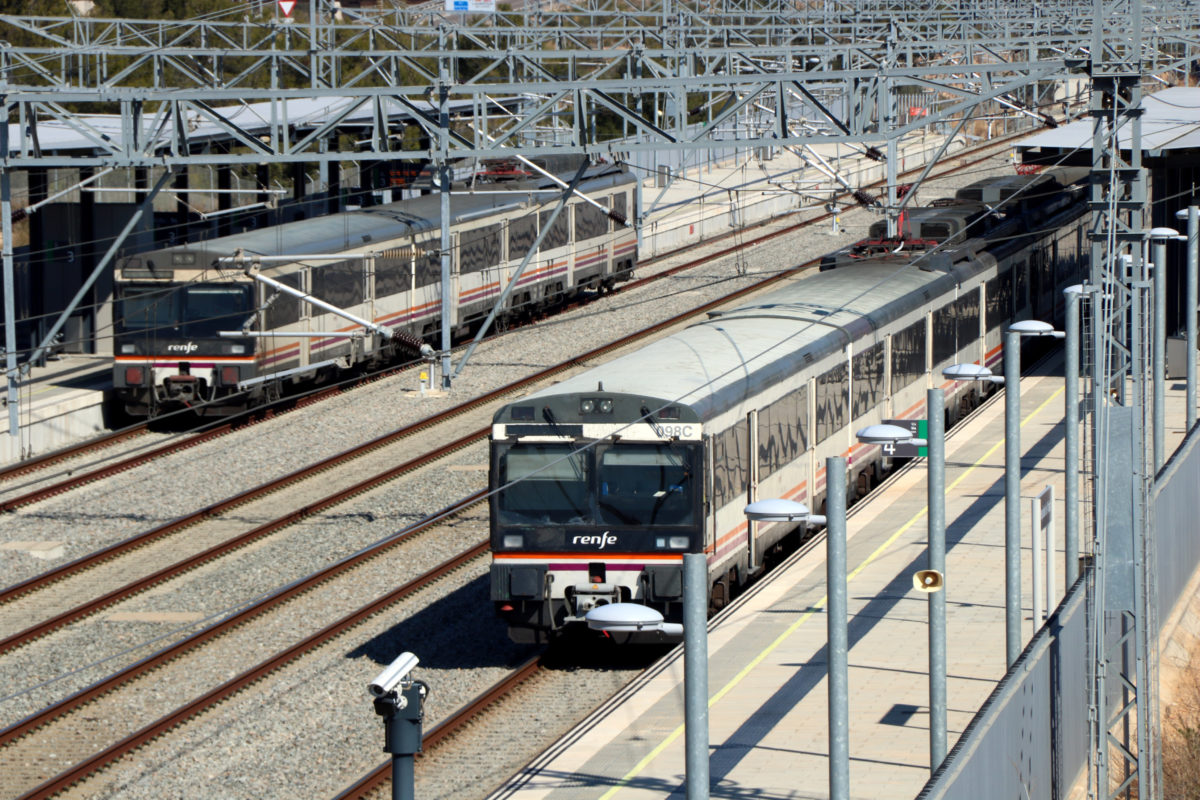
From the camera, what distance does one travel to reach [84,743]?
14109mm

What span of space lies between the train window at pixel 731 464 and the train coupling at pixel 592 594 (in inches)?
51.4

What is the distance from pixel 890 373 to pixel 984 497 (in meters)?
1.94

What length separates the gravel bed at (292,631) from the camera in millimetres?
13578

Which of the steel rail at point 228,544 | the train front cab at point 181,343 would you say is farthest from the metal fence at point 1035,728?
the train front cab at point 181,343

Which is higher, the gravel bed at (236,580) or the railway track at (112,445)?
the railway track at (112,445)

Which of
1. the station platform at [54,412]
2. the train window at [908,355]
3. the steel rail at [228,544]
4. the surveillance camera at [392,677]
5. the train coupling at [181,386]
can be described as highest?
the train window at [908,355]

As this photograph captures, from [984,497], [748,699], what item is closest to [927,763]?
[748,699]

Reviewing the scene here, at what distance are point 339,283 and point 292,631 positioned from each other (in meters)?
11.5

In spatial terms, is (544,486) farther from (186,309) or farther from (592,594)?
(186,309)

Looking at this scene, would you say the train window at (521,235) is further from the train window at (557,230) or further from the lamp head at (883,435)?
the lamp head at (883,435)

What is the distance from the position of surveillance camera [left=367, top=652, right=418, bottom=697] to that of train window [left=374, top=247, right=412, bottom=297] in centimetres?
2008

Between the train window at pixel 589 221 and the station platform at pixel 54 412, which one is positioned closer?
the station platform at pixel 54 412

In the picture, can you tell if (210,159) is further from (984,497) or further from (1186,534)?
(1186,534)

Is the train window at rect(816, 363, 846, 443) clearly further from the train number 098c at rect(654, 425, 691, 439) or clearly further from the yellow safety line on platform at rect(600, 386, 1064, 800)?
the train number 098c at rect(654, 425, 691, 439)
